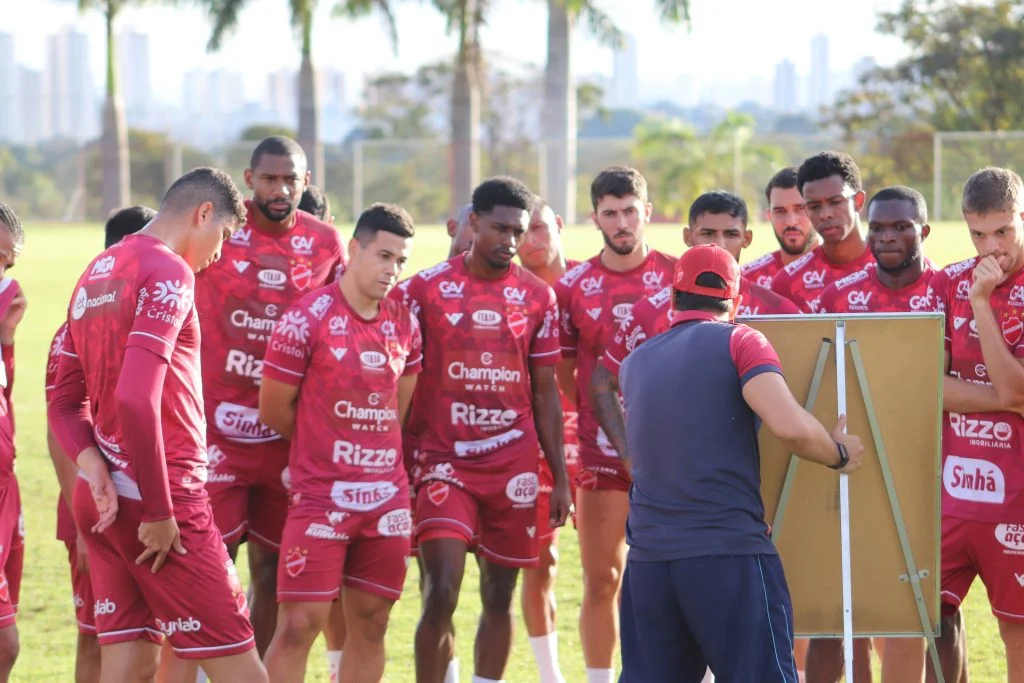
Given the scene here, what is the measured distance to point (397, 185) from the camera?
138ft

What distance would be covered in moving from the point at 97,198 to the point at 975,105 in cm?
3004

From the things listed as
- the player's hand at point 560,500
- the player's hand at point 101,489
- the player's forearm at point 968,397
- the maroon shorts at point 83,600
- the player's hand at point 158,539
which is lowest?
the maroon shorts at point 83,600

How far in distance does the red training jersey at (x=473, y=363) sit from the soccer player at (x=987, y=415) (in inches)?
76.0

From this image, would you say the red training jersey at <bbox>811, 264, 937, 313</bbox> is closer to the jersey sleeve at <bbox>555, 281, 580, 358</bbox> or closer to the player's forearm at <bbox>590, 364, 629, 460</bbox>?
the player's forearm at <bbox>590, 364, 629, 460</bbox>

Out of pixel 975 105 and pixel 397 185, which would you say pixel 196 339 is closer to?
pixel 397 185

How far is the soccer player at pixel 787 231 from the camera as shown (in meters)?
7.67

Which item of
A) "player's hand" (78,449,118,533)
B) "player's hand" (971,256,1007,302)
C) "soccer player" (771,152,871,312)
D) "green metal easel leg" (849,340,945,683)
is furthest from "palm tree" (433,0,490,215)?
"player's hand" (78,449,118,533)

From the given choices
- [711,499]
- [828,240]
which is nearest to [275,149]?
[828,240]

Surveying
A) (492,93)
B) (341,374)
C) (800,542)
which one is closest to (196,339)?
(341,374)

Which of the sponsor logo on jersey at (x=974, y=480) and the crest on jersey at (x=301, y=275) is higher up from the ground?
the crest on jersey at (x=301, y=275)

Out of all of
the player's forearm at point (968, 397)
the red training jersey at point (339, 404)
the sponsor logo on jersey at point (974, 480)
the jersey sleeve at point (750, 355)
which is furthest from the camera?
the red training jersey at point (339, 404)

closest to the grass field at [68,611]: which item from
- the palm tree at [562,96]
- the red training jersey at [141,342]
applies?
the red training jersey at [141,342]

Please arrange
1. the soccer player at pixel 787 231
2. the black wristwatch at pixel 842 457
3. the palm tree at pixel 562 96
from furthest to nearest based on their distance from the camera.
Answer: the palm tree at pixel 562 96
the soccer player at pixel 787 231
the black wristwatch at pixel 842 457

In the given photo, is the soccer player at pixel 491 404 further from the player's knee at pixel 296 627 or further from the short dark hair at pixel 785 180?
the short dark hair at pixel 785 180
